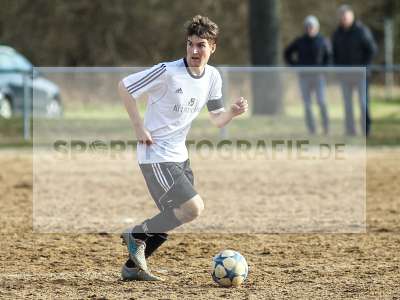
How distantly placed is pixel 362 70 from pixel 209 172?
4495 mm

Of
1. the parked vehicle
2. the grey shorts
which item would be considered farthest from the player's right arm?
the parked vehicle

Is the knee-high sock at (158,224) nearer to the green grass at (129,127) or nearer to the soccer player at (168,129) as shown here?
the soccer player at (168,129)

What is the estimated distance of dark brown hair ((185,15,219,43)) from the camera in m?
6.57

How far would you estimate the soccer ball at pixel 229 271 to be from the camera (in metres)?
6.42

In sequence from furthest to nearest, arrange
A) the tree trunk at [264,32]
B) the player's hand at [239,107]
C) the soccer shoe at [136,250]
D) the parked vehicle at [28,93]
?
the tree trunk at [264,32] → the parked vehicle at [28,93] → the player's hand at [239,107] → the soccer shoe at [136,250]

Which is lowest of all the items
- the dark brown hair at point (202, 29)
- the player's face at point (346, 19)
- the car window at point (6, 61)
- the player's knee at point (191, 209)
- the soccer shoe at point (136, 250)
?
the soccer shoe at point (136, 250)

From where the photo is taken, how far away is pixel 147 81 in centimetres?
662

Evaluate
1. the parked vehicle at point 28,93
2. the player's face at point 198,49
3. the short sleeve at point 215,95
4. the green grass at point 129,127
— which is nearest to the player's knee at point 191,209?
the short sleeve at point 215,95

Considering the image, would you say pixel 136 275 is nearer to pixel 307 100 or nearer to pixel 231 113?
pixel 231 113

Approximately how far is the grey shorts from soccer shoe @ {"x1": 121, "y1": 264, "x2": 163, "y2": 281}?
0.51 m

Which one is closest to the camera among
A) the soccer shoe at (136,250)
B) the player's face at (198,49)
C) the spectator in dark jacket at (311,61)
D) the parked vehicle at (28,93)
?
the player's face at (198,49)

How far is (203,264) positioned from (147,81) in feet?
5.23

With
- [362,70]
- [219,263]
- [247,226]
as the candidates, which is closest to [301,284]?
[219,263]

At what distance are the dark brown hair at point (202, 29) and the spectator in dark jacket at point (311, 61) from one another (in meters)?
10.3
